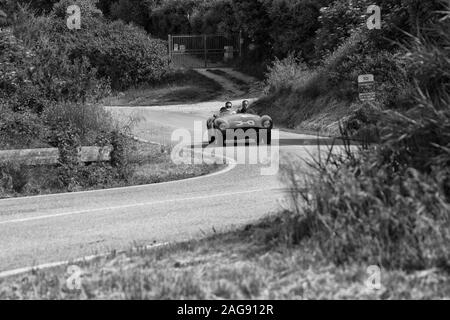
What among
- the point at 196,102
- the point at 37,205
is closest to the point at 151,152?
the point at 37,205

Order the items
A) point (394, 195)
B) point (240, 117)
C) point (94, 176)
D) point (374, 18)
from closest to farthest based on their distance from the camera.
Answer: point (394, 195) → point (94, 176) → point (240, 117) → point (374, 18)

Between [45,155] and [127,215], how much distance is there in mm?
4949

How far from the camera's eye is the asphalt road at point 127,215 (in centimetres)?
948

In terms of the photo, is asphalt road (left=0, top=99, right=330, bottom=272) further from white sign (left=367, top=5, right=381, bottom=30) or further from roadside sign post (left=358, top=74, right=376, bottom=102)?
white sign (left=367, top=5, right=381, bottom=30)

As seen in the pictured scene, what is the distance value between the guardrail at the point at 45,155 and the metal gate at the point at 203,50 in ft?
119

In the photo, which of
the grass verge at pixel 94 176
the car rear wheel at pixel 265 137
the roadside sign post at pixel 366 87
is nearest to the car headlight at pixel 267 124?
the car rear wheel at pixel 265 137

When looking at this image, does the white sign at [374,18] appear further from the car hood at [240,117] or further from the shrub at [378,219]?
the shrub at [378,219]

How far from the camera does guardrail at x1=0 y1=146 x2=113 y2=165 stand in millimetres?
15625

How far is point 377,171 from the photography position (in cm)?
757

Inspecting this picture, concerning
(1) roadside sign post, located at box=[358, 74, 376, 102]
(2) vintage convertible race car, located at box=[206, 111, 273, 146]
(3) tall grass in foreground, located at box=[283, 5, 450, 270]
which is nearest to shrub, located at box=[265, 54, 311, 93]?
(1) roadside sign post, located at box=[358, 74, 376, 102]

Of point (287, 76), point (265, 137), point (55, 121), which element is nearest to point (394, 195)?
point (55, 121)

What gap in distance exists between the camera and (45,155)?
16.0 metres

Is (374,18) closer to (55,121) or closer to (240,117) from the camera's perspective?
(240,117)

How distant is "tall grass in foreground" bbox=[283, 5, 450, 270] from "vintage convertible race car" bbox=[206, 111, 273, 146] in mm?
13874
